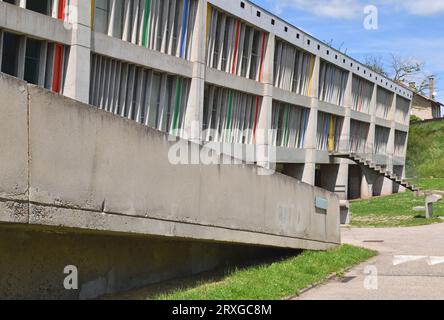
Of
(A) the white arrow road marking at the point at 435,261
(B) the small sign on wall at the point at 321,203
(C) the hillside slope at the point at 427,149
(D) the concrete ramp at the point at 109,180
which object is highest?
(C) the hillside slope at the point at 427,149

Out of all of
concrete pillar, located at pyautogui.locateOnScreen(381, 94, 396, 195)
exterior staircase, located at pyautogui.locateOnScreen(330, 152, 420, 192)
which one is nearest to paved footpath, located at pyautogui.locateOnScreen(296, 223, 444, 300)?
exterior staircase, located at pyautogui.locateOnScreen(330, 152, 420, 192)

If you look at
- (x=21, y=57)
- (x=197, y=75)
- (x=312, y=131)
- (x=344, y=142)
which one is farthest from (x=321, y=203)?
(x=344, y=142)

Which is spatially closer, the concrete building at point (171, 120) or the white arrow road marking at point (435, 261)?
the concrete building at point (171, 120)

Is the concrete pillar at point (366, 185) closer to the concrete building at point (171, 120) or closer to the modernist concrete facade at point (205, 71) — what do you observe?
the concrete building at point (171, 120)

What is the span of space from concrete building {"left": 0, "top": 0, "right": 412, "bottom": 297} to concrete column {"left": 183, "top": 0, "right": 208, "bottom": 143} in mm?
48

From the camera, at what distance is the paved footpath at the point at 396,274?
820cm

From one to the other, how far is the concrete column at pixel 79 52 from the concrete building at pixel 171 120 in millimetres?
38

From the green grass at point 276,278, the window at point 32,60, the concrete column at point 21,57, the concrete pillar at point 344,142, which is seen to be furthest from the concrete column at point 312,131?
the green grass at point 276,278

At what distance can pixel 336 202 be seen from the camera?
1376 cm

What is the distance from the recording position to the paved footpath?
8203 mm

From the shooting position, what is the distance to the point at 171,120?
71.1 ft
